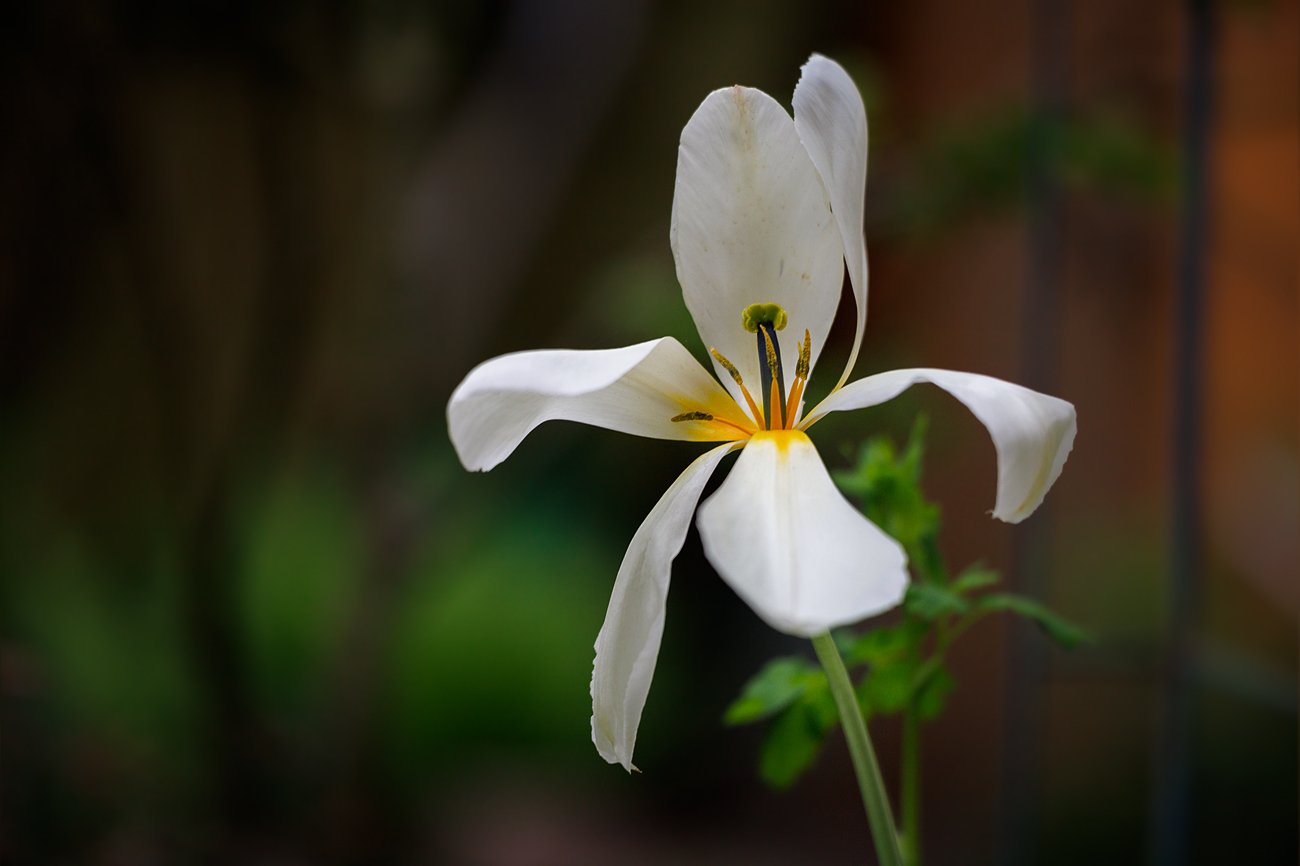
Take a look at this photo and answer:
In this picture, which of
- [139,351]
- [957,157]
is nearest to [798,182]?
[957,157]

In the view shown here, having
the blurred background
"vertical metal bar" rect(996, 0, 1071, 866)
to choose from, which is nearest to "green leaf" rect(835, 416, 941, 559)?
the blurred background

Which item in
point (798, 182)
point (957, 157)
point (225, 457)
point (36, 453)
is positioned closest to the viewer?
point (798, 182)

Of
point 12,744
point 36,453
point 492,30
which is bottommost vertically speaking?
point 12,744

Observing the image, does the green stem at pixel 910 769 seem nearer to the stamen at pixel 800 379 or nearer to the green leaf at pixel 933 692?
the green leaf at pixel 933 692

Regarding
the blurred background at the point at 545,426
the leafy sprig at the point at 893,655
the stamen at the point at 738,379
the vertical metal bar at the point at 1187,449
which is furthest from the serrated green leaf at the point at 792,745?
the vertical metal bar at the point at 1187,449

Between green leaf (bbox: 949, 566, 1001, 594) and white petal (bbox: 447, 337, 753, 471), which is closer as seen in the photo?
white petal (bbox: 447, 337, 753, 471)

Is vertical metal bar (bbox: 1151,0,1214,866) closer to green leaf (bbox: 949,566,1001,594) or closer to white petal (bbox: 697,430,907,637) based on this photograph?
green leaf (bbox: 949,566,1001,594)

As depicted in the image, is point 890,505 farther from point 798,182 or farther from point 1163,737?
point 1163,737
